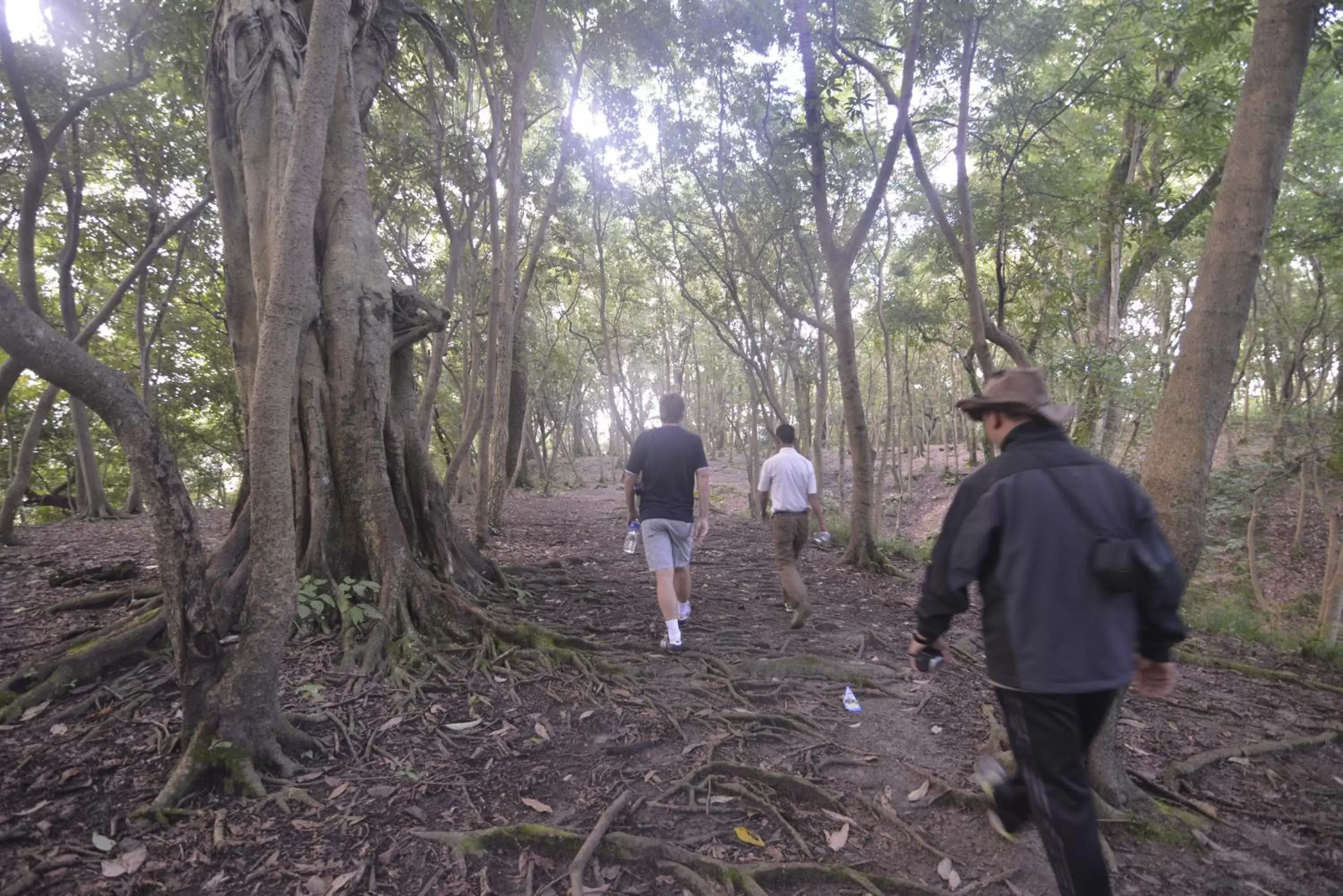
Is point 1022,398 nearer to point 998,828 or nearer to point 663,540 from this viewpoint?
point 998,828

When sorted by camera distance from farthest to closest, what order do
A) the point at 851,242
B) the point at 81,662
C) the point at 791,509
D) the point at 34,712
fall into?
the point at 851,242
the point at 791,509
the point at 81,662
the point at 34,712

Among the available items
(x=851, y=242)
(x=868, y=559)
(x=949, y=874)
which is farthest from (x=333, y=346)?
(x=868, y=559)

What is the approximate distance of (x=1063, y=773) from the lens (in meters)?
2.23

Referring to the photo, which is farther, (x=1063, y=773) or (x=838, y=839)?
(x=838, y=839)

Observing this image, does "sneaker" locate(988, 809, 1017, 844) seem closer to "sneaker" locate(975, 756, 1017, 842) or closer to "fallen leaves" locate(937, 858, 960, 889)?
"sneaker" locate(975, 756, 1017, 842)

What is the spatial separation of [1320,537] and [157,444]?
2155 cm

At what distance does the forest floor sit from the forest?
28mm

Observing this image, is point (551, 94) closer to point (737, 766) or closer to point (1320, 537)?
point (737, 766)

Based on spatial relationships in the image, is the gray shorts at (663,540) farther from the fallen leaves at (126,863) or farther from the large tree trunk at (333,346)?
the fallen leaves at (126,863)

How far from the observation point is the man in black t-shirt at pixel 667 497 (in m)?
5.33

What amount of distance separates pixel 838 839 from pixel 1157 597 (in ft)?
6.10

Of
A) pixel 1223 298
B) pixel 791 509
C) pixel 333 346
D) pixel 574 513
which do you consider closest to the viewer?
pixel 1223 298

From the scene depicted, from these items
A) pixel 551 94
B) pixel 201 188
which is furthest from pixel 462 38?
pixel 201 188

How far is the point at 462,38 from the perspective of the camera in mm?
9953
